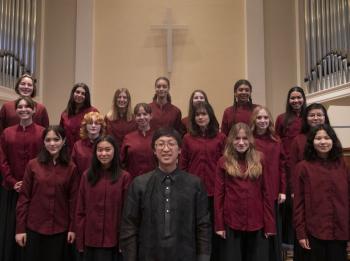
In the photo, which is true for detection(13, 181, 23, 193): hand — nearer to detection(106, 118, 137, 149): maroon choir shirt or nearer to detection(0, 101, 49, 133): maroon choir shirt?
detection(0, 101, 49, 133): maroon choir shirt

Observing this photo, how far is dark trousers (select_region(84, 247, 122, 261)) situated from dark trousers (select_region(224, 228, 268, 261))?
71 centimetres

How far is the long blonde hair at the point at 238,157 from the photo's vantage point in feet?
9.14

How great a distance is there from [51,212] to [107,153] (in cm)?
58

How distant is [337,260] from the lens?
105 inches

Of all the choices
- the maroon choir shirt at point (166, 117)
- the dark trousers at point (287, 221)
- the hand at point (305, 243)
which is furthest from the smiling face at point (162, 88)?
the hand at point (305, 243)

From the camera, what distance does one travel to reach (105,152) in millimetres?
2816

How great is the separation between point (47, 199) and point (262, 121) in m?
1.64

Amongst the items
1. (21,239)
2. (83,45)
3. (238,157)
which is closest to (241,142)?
(238,157)

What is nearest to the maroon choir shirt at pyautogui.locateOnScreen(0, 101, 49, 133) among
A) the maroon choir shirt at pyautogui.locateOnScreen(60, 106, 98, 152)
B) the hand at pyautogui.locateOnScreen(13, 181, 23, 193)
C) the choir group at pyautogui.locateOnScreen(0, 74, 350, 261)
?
the choir group at pyautogui.locateOnScreen(0, 74, 350, 261)

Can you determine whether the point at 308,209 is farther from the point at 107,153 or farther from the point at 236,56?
the point at 236,56

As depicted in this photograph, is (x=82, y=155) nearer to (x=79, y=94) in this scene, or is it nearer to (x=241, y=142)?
(x=79, y=94)

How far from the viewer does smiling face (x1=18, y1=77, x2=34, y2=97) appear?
11.9 feet

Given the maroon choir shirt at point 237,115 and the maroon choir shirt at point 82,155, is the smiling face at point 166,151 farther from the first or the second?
the maroon choir shirt at point 237,115

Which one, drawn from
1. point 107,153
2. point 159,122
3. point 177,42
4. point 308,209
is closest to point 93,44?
point 177,42
